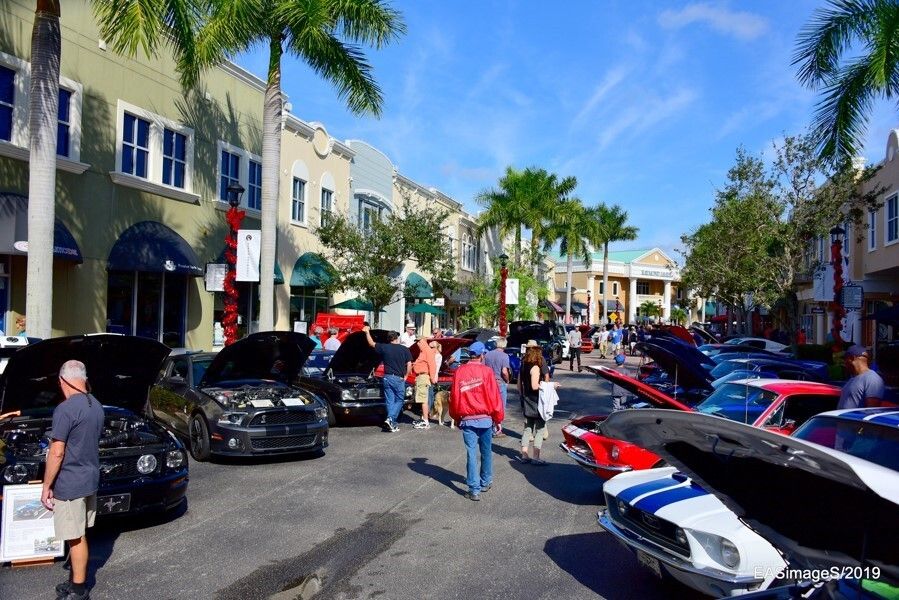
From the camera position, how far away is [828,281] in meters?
18.2

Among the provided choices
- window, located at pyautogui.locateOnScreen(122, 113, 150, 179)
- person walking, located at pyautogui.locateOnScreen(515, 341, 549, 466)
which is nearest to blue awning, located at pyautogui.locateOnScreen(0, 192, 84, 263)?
window, located at pyautogui.locateOnScreen(122, 113, 150, 179)

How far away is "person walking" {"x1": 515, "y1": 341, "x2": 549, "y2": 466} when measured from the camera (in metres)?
10.4

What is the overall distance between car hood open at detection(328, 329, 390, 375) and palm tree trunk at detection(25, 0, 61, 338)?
482 centimetres

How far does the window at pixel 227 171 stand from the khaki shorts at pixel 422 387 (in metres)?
11.9

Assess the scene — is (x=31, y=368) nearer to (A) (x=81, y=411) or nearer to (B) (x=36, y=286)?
(A) (x=81, y=411)

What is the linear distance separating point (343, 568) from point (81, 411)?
7.88ft

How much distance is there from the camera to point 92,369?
7.92 m

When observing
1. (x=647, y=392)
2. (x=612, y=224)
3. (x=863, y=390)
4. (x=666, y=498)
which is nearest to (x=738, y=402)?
(x=863, y=390)

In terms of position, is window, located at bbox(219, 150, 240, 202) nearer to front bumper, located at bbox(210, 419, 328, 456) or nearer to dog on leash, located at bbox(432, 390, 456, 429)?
dog on leash, located at bbox(432, 390, 456, 429)

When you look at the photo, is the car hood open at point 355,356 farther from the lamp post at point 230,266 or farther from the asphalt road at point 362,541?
the lamp post at point 230,266

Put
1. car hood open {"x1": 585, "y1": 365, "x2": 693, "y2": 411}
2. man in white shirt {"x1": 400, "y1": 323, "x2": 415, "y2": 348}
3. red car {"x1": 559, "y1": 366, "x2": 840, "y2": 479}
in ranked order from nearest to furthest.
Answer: car hood open {"x1": 585, "y1": 365, "x2": 693, "y2": 411}
red car {"x1": 559, "y1": 366, "x2": 840, "y2": 479}
man in white shirt {"x1": 400, "y1": 323, "x2": 415, "y2": 348}

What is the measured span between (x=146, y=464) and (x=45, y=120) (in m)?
7.74

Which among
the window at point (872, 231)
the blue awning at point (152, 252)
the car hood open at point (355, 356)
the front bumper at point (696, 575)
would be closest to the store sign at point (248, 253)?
the blue awning at point (152, 252)

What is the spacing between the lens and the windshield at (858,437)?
5.56 meters
